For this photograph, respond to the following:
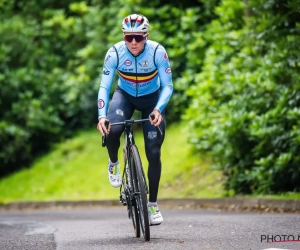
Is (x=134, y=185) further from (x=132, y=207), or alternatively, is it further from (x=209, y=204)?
(x=209, y=204)

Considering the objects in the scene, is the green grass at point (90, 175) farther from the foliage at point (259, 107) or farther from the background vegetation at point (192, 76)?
the foliage at point (259, 107)

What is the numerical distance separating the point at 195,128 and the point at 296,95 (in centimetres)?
431

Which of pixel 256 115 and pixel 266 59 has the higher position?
pixel 266 59

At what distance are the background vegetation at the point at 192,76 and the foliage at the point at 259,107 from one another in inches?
1.0

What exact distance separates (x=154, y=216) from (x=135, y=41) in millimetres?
1911

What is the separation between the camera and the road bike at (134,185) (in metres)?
8.90

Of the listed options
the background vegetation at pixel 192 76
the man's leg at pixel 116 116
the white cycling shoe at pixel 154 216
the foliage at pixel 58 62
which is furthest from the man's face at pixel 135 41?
the foliage at pixel 58 62

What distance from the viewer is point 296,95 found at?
1501cm

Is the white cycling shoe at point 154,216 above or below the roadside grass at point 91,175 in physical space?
above

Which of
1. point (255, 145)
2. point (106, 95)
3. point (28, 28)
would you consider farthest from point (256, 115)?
point (28, 28)

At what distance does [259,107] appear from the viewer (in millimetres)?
16141

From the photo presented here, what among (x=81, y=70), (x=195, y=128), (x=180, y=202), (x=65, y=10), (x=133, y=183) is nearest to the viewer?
(x=133, y=183)

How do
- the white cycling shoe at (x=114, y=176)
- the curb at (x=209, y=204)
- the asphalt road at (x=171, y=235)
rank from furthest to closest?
the curb at (x=209, y=204) → the white cycling shoe at (x=114, y=176) → the asphalt road at (x=171, y=235)

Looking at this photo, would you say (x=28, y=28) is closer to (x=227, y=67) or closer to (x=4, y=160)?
(x=4, y=160)
